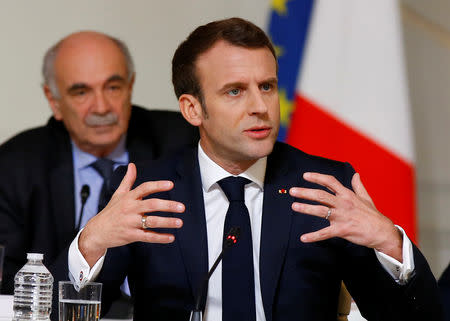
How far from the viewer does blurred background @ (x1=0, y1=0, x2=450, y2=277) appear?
464cm

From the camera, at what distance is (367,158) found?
4.14 m

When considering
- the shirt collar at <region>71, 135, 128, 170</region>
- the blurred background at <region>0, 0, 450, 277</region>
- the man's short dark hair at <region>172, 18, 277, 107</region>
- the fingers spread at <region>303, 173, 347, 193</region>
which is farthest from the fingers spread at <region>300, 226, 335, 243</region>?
the blurred background at <region>0, 0, 450, 277</region>

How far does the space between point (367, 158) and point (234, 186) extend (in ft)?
6.45

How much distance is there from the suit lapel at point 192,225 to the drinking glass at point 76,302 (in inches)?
15.3

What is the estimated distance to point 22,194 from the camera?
3.43 meters

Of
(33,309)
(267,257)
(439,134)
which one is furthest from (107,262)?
(439,134)

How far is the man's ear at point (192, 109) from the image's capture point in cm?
248

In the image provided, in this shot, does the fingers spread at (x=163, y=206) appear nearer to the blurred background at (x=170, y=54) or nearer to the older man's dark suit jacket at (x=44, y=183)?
the older man's dark suit jacket at (x=44, y=183)

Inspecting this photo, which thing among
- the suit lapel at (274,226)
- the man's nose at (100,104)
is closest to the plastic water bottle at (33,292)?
the suit lapel at (274,226)

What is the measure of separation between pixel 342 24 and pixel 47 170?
1812 millimetres

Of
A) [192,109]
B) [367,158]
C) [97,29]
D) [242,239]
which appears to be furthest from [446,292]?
[97,29]

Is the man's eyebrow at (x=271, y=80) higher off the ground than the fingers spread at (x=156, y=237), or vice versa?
the man's eyebrow at (x=271, y=80)

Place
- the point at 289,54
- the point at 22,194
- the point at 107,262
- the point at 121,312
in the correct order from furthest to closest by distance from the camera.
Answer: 1. the point at 289,54
2. the point at 22,194
3. the point at 121,312
4. the point at 107,262

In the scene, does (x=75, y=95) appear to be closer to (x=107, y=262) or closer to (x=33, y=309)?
(x=107, y=262)
